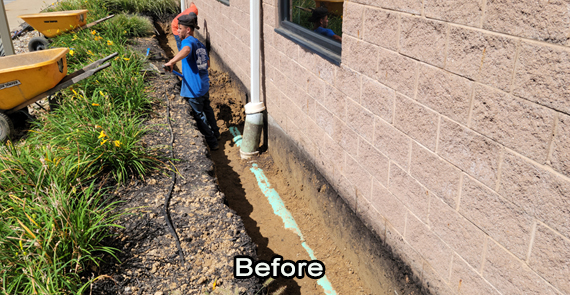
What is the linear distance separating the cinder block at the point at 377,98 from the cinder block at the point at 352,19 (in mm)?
375

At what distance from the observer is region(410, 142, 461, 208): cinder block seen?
7.96 feet

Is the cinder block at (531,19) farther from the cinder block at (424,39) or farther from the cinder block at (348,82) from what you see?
the cinder block at (348,82)

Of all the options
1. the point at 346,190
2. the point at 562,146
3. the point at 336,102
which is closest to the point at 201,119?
the point at 336,102

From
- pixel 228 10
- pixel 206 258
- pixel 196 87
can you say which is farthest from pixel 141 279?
pixel 228 10

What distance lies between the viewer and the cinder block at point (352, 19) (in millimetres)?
3238

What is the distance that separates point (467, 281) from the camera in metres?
2.42

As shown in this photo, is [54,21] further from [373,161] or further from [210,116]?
[373,161]

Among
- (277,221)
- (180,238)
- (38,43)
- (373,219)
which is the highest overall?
(38,43)

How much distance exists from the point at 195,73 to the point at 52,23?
483 cm

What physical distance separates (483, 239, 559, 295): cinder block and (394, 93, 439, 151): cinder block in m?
0.68

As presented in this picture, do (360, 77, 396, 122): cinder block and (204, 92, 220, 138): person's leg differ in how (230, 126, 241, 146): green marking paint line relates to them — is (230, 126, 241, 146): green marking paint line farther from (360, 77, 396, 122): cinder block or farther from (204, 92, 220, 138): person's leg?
(360, 77, 396, 122): cinder block

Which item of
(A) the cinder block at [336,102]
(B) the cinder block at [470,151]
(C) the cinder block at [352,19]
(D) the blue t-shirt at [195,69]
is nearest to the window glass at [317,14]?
(C) the cinder block at [352,19]

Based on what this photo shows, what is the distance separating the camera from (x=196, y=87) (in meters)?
6.24

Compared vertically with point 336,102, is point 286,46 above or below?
above
